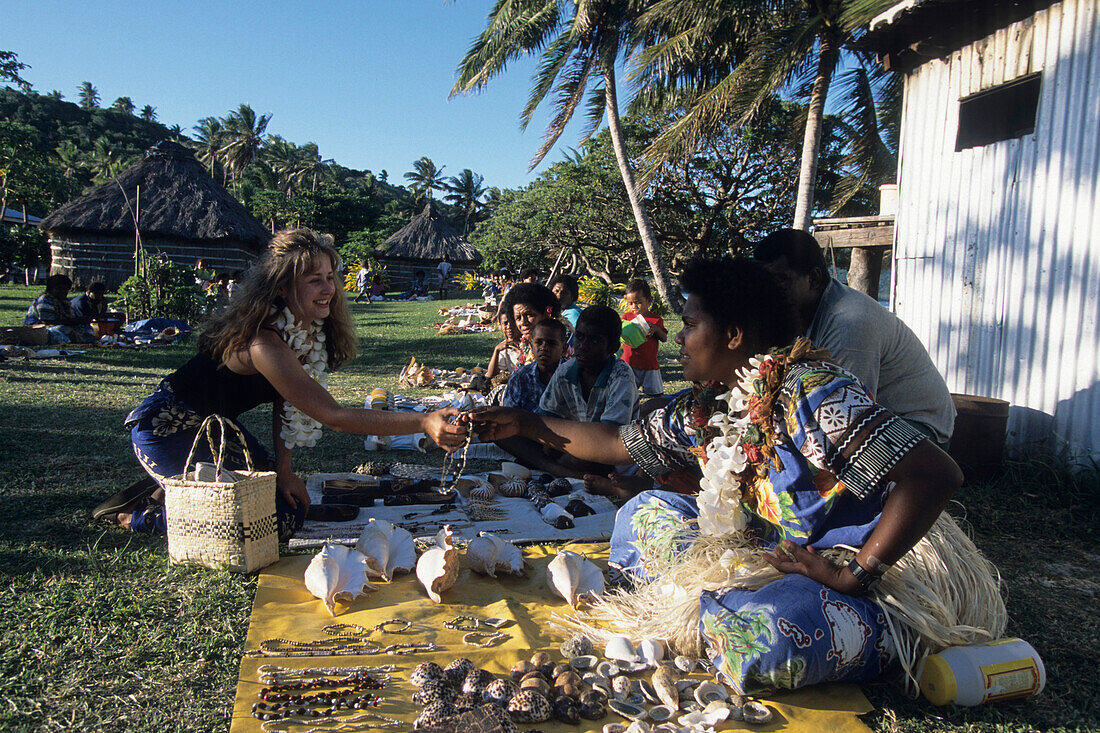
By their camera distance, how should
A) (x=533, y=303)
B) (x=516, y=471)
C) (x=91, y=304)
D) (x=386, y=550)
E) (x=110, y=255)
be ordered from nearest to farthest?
(x=386, y=550) → (x=516, y=471) → (x=533, y=303) → (x=91, y=304) → (x=110, y=255)

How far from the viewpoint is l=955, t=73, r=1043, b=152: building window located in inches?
244

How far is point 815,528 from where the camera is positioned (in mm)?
2498

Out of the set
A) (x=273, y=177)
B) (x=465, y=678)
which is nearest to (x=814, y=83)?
(x=465, y=678)

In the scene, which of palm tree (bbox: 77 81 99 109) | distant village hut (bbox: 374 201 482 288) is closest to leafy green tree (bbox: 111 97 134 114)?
palm tree (bbox: 77 81 99 109)

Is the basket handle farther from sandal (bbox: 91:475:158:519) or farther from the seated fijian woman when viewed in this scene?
the seated fijian woman

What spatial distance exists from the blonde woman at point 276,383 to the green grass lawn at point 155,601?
52 cm

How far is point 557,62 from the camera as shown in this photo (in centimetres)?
1642

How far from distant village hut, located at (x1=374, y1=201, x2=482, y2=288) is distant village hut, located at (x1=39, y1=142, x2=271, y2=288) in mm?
11512

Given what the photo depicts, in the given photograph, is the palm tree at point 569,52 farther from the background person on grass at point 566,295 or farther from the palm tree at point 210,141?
the palm tree at point 210,141

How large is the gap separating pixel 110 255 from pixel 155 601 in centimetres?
2564

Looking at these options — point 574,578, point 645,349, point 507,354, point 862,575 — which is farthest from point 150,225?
point 862,575

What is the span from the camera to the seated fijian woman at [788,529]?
221 cm

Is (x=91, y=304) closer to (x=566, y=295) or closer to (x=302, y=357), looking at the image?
(x=566, y=295)

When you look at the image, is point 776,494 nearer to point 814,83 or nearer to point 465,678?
point 465,678
